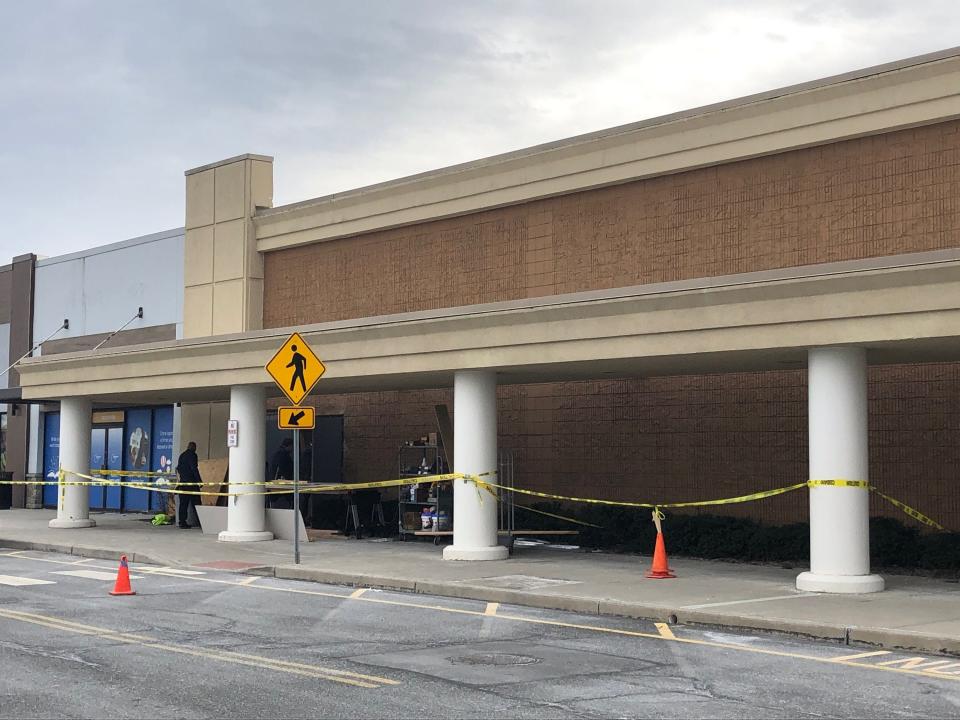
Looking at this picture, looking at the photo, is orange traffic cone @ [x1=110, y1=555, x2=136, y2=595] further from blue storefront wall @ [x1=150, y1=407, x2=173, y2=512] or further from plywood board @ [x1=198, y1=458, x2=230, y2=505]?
blue storefront wall @ [x1=150, y1=407, x2=173, y2=512]

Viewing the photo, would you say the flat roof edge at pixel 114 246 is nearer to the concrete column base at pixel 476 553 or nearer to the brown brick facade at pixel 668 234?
the brown brick facade at pixel 668 234

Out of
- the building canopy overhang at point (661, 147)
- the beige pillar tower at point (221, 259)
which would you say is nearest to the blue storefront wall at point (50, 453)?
the beige pillar tower at point (221, 259)

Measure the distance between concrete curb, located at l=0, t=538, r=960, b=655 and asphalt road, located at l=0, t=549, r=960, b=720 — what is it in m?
0.28

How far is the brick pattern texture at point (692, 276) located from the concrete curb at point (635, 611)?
21.9ft

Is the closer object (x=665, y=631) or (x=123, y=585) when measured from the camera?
(x=665, y=631)

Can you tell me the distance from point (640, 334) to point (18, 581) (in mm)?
9296

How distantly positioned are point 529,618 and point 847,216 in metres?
9.23

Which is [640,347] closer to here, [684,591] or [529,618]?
[684,591]

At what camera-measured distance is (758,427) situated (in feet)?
67.3

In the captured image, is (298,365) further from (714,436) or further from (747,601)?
(747,601)

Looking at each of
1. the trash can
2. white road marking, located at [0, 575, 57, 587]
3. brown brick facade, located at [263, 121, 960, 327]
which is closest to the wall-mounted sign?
brown brick facade, located at [263, 121, 960, 327]

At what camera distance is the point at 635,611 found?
13.8 meters

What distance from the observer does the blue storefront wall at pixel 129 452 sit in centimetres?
3375

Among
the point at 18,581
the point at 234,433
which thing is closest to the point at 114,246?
the point at 234,433
